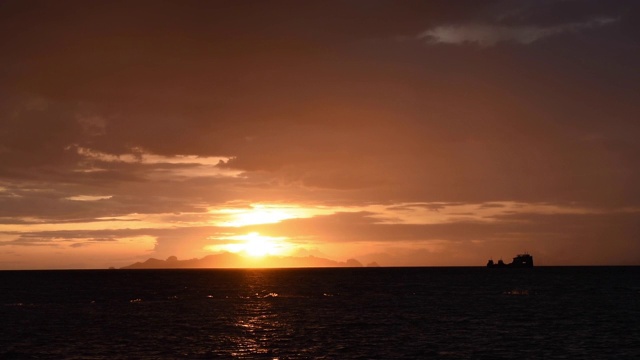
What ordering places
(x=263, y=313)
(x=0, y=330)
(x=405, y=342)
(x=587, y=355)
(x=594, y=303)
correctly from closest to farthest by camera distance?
(x=587, y=355)
(x=405, y=342)
(x=0, y=330)
(x=263, y=313)
(x=594, y=303)

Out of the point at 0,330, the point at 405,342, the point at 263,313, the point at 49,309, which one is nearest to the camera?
the point at 405,342

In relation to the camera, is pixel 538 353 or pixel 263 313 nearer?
pixel 538 353

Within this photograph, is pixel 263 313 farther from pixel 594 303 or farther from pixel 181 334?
pixel 594 303

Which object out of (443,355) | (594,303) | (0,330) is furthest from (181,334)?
(594,303)

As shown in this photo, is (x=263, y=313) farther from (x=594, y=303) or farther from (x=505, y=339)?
(x=594, y=303)

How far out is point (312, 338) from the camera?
7088 centimetres

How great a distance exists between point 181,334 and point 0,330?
25.0 m

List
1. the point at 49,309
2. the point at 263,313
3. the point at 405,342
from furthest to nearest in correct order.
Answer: the point at 49,309, the point at 263,313, the point at 405,342

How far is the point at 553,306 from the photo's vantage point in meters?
113

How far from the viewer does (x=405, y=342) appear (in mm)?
67375

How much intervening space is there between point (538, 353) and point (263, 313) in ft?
176

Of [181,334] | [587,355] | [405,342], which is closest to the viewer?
[587,355]

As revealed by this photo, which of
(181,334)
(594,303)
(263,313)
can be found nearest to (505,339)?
(181,334)

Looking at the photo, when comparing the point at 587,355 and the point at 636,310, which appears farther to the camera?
the point at 636,310
